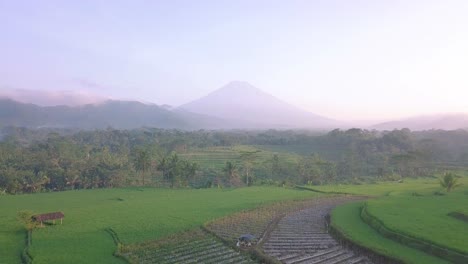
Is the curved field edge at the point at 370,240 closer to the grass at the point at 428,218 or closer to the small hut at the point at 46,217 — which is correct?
the grass at the point at 428,218

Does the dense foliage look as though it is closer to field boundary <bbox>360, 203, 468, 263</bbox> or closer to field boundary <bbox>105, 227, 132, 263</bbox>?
field boundary <bbox>105, 227, 132, 263</bbox>

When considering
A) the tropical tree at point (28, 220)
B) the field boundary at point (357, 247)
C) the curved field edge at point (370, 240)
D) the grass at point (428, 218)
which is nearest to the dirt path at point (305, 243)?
the field boundary at point (357, 247)

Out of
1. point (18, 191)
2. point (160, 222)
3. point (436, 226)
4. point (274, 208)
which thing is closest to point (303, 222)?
point (274, 208)

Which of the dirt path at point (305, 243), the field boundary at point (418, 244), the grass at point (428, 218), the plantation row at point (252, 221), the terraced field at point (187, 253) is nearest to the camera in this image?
the field boundary at point (418, 244)

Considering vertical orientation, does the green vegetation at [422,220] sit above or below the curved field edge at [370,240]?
above

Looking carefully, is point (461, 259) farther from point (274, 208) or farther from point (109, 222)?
point (109, 222)

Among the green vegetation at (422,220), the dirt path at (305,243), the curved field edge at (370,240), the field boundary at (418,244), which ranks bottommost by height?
the dirt path at (305,243)
